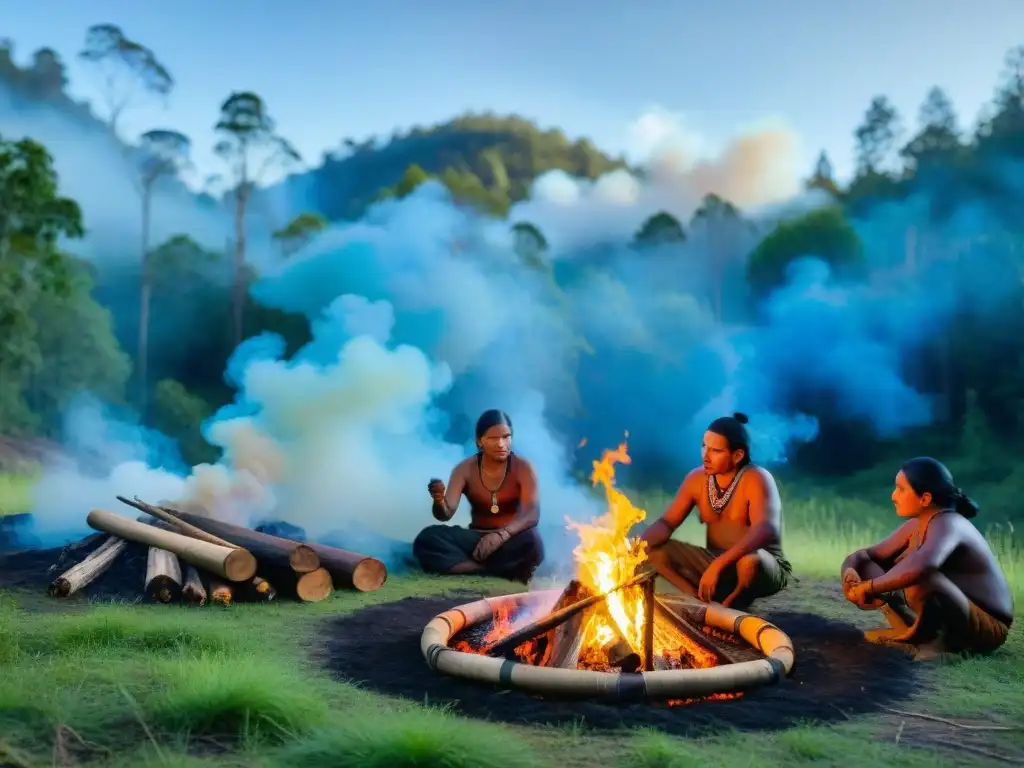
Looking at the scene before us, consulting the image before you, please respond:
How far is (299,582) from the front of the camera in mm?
7672

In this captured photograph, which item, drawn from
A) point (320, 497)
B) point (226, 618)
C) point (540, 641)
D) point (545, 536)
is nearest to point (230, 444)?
point (320, 497)

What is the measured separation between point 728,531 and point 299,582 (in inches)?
130

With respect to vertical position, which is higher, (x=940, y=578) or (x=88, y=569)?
(x=940, y=578)

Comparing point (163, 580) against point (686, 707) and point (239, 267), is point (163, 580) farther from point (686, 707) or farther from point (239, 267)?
point (239, 267)

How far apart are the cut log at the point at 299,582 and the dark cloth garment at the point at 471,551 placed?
1299 mm

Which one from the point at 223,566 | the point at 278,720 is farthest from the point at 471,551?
the point at 278,720

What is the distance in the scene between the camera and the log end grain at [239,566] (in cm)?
746

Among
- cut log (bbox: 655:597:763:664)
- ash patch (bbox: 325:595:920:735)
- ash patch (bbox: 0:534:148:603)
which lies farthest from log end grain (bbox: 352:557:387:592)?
cut log (bbox: 655:597:763:664)

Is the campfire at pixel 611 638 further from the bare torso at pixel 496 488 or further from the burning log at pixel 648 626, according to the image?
the bare torso at pixel 496 488

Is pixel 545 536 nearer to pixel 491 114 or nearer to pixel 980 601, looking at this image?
pixel 980 601

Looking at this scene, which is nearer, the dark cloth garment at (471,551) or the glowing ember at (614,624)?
the glowing ember at (614,624)

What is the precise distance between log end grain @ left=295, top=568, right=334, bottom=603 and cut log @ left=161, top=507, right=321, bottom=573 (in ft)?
0.18

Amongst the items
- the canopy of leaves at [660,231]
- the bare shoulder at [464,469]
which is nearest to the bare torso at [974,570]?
the bare shoulder at [464,469]

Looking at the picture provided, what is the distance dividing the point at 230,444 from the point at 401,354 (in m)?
2.29
